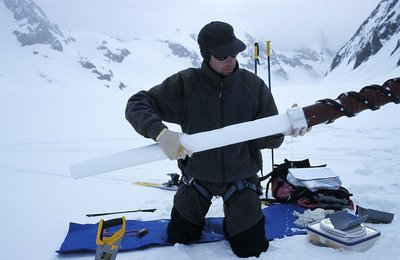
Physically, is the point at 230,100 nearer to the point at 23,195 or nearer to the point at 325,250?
the point at 325,250

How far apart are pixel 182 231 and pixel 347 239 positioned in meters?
1.52

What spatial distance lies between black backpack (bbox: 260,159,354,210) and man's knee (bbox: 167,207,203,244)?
1.50 meters

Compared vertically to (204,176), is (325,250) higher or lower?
lower

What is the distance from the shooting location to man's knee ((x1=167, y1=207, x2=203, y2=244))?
134 inches

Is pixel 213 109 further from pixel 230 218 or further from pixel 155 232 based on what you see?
pixel 155 232

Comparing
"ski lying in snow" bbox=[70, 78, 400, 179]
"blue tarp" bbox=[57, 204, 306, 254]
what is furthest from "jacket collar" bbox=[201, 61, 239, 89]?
"blue tarp" bbox=[57, 204, 306, 254]

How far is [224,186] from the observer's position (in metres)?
3.46

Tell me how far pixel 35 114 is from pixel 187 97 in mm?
16759

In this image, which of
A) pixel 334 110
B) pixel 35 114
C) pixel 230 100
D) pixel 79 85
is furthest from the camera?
pixel 79 85

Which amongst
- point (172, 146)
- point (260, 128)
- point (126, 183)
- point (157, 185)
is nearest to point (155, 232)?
point (172, 146)

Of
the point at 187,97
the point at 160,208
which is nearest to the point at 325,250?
the point at 187,97

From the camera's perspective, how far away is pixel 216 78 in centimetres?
332

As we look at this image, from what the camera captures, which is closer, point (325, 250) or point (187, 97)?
point (325, 250)

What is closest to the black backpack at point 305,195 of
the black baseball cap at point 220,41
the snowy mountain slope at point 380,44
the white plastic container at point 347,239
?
the white plastic container at point 347,239
